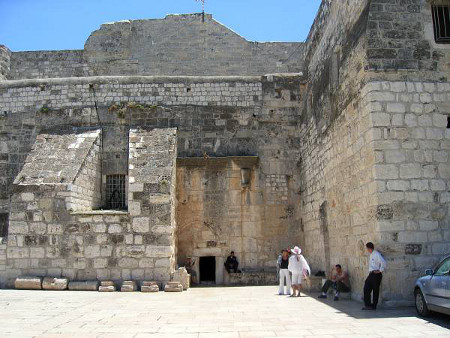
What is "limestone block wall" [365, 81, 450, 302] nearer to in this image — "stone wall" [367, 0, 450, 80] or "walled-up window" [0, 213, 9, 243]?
"stone wall" [367, 0, 450, 80]

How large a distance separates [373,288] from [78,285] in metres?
6.78

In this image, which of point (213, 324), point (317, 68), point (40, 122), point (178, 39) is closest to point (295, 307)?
point (213, 324)

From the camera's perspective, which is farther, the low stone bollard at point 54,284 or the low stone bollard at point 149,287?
the low stone bollard at point 54,284

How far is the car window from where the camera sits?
6.33 metres

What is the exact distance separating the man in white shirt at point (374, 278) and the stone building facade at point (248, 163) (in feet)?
0.89

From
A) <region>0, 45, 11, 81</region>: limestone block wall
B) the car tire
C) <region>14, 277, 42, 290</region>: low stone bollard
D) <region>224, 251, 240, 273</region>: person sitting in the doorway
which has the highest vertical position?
<region>0, 45, 11, 81</region>: limestone block wall

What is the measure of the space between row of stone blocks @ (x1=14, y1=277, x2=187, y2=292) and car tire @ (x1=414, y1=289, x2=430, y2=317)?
5.64 m

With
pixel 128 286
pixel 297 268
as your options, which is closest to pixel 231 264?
pixel 297 268

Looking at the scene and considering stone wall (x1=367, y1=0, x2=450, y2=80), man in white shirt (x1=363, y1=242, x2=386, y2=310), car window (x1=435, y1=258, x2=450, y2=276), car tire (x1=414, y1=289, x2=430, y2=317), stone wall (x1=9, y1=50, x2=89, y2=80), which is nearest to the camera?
car window (x1=435, y1=258, x2=450, y2=276)

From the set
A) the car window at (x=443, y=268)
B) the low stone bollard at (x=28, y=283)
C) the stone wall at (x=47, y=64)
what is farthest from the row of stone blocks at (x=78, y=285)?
the stone wall at (x=47, y=64)

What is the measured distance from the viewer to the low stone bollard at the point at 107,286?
1055 cm

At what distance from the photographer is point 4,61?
19.0 meters

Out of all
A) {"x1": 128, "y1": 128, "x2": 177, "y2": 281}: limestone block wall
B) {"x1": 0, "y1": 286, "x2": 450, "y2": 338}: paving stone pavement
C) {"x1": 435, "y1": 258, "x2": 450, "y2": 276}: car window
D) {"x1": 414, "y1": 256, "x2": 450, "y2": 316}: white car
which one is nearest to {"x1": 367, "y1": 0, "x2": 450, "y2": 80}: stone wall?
{"x1": 435, "y1": 258, "x2": 450, "y2": 276}: car window

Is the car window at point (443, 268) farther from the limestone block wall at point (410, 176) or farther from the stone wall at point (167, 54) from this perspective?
the stone wall at point (167, 54)
